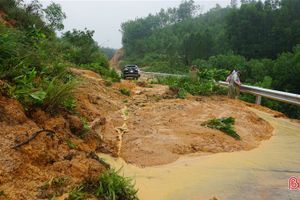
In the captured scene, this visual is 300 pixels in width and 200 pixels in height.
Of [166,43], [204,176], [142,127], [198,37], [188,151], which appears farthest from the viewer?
[166,43]

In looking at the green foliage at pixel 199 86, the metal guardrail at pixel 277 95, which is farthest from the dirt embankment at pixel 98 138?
the green foliage at pixel 199 86

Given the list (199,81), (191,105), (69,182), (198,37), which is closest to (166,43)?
(198,37)

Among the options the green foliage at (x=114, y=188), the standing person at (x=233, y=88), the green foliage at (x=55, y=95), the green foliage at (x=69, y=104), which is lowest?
the standing person at (x=233, y=88)

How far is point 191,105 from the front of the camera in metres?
10.8

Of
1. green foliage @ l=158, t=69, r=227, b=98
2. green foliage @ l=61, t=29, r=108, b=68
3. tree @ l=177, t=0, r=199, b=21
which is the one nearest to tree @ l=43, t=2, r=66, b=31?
green foliage @ l=61, t=29, r=108, b=68

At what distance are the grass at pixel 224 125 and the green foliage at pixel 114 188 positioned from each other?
3760 mm

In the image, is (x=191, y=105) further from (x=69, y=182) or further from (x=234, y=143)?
(x=69, y=182)

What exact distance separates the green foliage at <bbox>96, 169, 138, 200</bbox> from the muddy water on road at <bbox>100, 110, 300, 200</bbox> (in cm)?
27

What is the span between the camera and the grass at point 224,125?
792 cm

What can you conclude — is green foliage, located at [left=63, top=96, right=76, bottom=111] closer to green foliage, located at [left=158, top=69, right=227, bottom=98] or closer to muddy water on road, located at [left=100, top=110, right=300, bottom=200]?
muddy water on road, located at [left=100, top=110, right=300, bottom=200]

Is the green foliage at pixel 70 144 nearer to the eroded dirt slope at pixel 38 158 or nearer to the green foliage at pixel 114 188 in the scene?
the eroded dirt slope at pixel 38 158

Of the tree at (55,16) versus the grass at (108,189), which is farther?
the tree at (55,16)

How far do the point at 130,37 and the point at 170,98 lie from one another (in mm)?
113874

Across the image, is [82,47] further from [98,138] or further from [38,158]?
[38,158]
